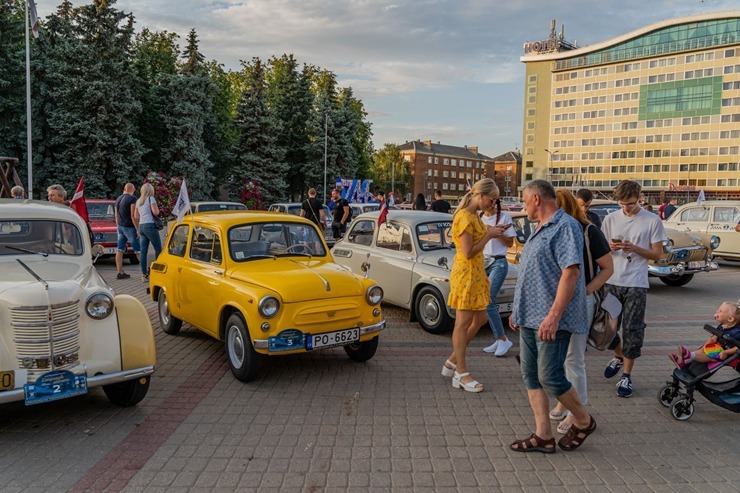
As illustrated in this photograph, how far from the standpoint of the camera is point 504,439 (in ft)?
14.6

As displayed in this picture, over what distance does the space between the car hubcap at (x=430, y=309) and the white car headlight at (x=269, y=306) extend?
3019 mm

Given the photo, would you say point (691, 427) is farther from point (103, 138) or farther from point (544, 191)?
point (103, 138)

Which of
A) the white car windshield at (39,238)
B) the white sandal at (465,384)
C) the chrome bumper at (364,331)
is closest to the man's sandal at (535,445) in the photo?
the white sandal at (465,384)

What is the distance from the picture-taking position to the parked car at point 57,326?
4.22 metres

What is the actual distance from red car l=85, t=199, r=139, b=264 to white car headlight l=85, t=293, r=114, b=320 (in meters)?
9.81

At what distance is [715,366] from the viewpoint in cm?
474

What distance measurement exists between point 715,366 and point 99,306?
530cm

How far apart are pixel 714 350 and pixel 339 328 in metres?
3.48

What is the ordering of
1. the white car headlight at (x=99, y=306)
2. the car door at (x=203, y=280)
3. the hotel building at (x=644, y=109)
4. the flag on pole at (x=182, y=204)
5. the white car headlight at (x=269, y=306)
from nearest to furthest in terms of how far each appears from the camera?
the white car headlight at (x=99, y=306) < the white car headlight at (x=269, y=306) < the car door at (x=203, y=280) < the flag on pole at (x=182, y=204) < the hotel building at (x=644, y=109)

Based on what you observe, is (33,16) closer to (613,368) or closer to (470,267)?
(470,267)

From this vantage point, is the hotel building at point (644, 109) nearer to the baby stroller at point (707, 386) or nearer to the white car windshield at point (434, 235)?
the white car windshield at point (434, 235)

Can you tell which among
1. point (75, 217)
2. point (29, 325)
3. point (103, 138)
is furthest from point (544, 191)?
point (103, 138)

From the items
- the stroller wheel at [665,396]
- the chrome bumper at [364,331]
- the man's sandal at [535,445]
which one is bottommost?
the man's sandal at [535,445]

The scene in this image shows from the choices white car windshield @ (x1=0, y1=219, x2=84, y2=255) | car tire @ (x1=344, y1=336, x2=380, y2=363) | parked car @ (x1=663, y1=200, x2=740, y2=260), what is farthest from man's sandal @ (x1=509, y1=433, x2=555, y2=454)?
parked car @ (x1=663, y1=200, x2=740, y2=260)
